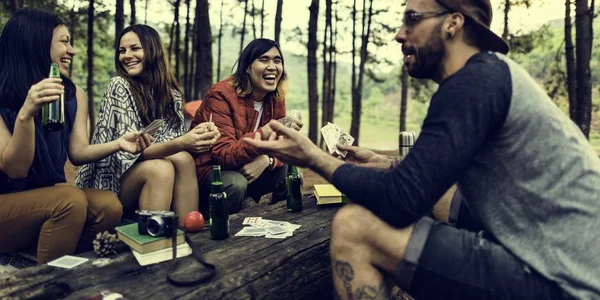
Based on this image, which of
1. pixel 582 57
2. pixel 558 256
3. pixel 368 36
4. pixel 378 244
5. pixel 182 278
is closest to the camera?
pixel 558 256

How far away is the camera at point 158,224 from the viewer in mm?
2359

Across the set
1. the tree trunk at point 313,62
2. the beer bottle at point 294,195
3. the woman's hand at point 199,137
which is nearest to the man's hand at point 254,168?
the beer bottle at point 294,195

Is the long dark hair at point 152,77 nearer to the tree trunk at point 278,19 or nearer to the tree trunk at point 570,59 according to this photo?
the tree trunk at point 570,59

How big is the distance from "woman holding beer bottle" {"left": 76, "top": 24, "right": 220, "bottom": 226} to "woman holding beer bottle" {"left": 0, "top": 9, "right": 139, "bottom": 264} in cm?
27

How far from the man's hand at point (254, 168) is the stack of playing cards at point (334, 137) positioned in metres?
0.97

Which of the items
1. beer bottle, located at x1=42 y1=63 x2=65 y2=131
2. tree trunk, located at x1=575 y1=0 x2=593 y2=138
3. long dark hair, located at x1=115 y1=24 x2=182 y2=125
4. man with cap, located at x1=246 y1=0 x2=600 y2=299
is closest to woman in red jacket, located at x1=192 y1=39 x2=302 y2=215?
long dark hair, located at x1=115 y1=24 x2=182 y2=125

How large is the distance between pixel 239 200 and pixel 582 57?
7.46 meters

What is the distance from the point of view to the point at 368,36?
18375 mm

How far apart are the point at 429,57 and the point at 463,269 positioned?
0.95 meters

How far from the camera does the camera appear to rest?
236 cm

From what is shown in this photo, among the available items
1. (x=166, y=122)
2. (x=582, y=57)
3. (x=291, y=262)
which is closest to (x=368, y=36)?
(x=582, y=57)

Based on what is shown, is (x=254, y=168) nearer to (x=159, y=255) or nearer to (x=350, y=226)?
(x=159, y=255)

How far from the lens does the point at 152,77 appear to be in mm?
3844

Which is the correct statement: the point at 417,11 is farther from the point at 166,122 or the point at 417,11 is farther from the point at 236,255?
the point at 166,122
